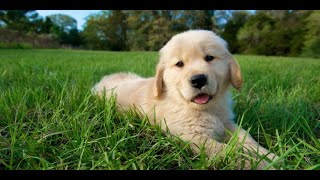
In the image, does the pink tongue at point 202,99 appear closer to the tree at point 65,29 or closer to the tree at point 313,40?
the tree at point 313,40

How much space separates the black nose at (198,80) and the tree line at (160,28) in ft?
43.2

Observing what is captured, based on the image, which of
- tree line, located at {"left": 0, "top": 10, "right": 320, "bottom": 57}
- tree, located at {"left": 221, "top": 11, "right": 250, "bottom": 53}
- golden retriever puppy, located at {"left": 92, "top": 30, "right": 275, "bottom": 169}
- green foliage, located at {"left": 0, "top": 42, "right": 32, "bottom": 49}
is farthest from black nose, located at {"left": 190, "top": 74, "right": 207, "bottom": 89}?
tree, located at {"left": 221, "top": 11, "right": 250, "bottom": 53}

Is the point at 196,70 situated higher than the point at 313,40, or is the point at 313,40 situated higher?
the point at 313,40

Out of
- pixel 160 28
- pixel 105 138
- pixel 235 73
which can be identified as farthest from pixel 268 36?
pixel 105 138

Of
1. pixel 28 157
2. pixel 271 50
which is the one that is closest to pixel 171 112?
pixel 28 157

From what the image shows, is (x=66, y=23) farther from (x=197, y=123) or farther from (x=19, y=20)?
(x=197, y=123)

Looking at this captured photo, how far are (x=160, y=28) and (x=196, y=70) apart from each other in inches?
589

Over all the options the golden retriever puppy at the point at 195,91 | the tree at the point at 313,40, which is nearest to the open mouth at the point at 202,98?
the golden retriever puppy at the point at 195,91

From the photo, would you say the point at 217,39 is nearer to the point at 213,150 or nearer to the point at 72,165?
the point at 213,150

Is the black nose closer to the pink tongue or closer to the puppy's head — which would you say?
the puppy's head

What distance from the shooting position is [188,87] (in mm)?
2250

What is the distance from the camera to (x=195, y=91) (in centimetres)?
225

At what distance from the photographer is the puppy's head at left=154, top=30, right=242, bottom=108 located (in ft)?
7.37

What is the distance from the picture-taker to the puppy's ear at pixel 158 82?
2568 millimetres
